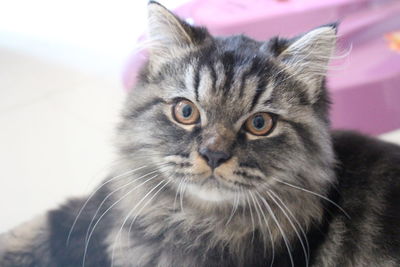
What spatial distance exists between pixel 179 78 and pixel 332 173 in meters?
0.46

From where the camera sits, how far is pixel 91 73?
2.35 metres

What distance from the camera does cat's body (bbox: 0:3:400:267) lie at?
3.65 feet

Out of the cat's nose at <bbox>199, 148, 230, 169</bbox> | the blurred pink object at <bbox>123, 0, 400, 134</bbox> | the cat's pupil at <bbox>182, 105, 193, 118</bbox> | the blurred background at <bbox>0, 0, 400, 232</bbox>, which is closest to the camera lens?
the cat's nose at <bbox>199, 148, 230, 169</bbox>

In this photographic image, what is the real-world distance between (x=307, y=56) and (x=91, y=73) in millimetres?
1404

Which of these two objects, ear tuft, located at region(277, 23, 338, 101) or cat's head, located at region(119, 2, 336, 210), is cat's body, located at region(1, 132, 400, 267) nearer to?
cat's head, located at region(119, 2, 336, 210)

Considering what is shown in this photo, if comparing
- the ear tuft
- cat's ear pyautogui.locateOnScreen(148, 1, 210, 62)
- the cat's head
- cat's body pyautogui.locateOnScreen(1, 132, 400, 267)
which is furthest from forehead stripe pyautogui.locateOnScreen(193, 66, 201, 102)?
cat's body pyautogui.locateOnScreen(1, 132, 400, 267)

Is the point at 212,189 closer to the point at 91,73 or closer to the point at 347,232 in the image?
the point at 347,232

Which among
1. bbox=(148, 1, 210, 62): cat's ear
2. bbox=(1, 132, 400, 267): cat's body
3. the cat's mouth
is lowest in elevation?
bbox=(1, 132, 400, 267): cat's body

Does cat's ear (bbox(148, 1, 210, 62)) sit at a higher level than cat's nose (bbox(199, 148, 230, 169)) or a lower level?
higher

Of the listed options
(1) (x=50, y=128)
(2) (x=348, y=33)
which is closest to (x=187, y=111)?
(1) (x=50, y=128)

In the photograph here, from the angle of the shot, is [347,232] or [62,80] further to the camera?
[62,80]

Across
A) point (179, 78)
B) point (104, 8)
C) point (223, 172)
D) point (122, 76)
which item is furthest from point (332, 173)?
point (104, 8)

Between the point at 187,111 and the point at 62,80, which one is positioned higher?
the point at 62,80

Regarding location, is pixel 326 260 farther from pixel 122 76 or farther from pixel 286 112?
pixel 122 76
